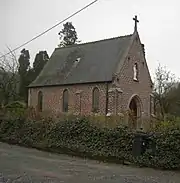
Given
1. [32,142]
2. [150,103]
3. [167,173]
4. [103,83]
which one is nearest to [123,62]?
[103,83]

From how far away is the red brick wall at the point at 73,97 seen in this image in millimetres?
33312

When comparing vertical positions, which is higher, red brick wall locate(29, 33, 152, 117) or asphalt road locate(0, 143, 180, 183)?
red brick wall locate(29, 33, 152, 117)

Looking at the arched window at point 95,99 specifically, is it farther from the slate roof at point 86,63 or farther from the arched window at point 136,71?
the arched window at point 136,71

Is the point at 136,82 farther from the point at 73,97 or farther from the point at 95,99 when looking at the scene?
the point at 73,97

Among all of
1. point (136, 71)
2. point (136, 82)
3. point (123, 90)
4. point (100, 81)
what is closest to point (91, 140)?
point (100, 81)

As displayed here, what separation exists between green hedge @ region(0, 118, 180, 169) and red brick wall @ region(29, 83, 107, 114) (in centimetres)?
831

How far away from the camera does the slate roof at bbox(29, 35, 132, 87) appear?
113ft

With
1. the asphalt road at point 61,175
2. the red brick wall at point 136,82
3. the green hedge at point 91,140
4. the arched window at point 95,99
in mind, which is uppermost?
the red brick wall at point 136,82

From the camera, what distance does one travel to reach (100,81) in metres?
33.1

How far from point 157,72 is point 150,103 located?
12.5m

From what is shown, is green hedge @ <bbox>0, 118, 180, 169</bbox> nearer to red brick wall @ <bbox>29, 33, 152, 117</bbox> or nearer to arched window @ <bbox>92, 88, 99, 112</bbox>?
red brick wall @ <bbox>29, 33, 152, 117</bbox>

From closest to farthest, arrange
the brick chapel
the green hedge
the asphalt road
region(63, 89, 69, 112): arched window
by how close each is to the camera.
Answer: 1. the asphalt road
2. the green hedge
3. the brick chapel
4. region(63, 89, 69, 112): arched window

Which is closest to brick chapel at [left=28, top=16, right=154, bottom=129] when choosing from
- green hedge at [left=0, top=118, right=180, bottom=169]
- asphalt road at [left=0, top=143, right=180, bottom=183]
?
green hedge at [left=0, top=118, right=180, bottom=169]

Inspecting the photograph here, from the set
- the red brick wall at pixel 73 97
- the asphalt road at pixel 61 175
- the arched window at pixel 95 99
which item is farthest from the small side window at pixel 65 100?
the asphalt road at pixel 61 175
